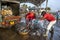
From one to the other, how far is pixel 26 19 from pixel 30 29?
0.42 feet

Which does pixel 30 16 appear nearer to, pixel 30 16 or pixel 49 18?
pixel 30 16

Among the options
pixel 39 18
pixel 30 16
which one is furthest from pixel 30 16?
pixel 39 18

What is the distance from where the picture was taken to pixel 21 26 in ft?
5.68

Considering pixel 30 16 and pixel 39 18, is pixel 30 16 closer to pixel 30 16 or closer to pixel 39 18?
pixel 30 16

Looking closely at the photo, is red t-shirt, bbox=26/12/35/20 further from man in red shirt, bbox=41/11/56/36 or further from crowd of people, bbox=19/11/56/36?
man in red shirt, bbox=41/11/56/36

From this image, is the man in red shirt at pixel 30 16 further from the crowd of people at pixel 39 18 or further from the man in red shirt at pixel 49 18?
the man in red shirt at pixel 49 18

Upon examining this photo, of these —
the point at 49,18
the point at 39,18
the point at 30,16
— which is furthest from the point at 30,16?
the point at 49,18

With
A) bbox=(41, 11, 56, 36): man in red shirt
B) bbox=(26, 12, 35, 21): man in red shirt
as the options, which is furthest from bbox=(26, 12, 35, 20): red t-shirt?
bbox=(41, 11, 56, 36): man in red shirt

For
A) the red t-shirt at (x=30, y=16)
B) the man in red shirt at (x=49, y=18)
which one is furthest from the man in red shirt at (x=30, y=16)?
the man in red shirt at (x=49, y=18)

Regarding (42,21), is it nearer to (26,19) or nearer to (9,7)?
(26,19)

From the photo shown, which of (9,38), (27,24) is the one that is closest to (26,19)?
(27,24)

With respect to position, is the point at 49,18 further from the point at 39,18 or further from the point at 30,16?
the point at 30,16

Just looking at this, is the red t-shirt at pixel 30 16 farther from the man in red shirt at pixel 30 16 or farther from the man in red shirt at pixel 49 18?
the man in red shirt at pixel 49 18

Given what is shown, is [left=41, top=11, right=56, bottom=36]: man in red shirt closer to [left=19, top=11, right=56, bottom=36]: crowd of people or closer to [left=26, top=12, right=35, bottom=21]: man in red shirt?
[left=19, top=11, right=56, bottom=36]: crowd of people
